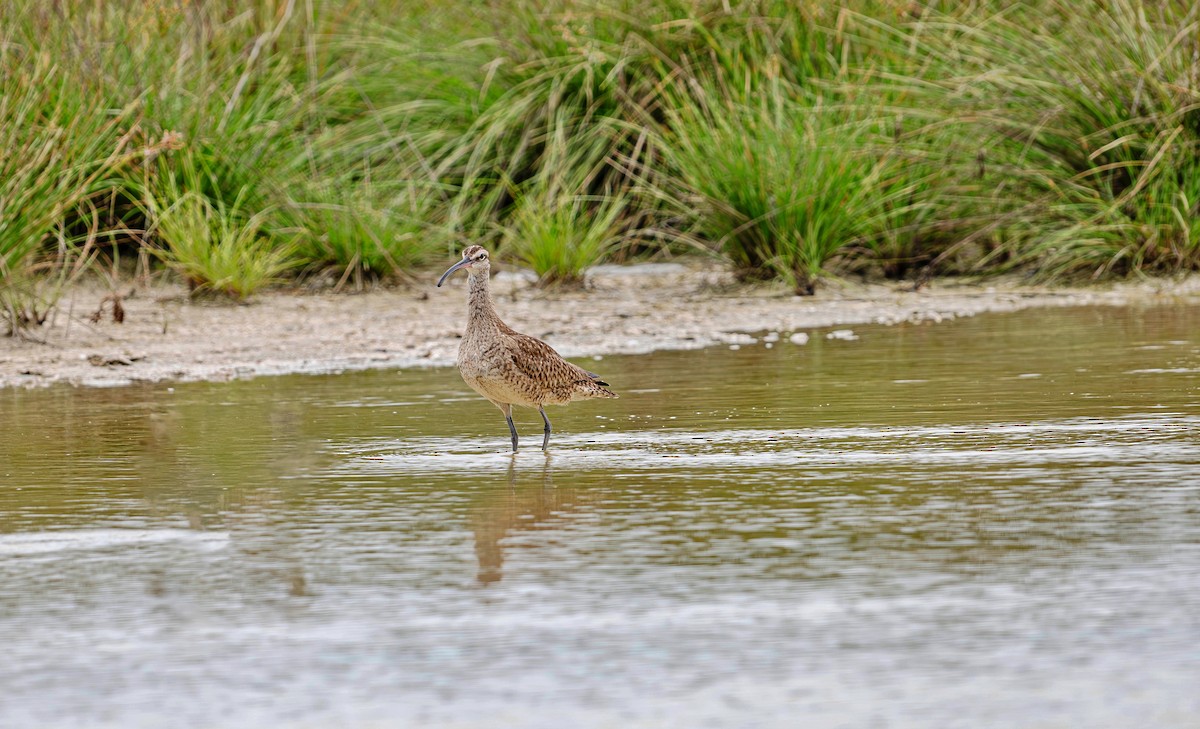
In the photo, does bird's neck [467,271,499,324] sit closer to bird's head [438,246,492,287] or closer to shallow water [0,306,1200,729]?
bird's head [438,246,492,287]

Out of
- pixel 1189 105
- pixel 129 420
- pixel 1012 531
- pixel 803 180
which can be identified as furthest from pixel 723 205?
pixel 1012 531

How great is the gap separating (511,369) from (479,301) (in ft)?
1.78

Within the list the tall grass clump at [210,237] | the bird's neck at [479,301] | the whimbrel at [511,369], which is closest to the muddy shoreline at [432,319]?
the tall grass clump at [210,237]

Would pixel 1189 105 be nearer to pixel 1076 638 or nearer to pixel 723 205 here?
pixel 723 205

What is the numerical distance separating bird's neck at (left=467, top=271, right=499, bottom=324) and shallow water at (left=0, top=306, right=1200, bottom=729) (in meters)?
0.50

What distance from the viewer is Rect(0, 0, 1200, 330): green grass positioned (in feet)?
41.6

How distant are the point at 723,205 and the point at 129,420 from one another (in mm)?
5806

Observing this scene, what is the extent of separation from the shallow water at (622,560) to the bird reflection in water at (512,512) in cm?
2

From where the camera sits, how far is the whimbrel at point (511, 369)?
7207 millimetres

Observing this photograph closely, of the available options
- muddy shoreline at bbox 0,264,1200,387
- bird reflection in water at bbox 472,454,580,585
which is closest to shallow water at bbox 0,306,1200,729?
bird reflection in water at bbox 472,454,580,585

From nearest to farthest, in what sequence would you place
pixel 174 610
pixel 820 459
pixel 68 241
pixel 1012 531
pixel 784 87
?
pixel 174 610
pixel 1012 531
pixel 820 459
pixel 68 241
pixel 784 87

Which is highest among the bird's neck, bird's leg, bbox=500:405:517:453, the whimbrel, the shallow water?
the bird's neck

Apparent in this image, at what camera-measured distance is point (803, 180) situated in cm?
1263

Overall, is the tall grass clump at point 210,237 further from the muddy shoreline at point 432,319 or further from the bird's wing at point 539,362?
the bird's wing at point 539,362
